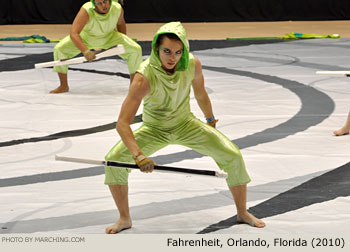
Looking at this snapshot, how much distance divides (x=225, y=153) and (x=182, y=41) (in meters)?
0.47

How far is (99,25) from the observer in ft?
19.0

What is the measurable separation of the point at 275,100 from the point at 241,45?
10.7 ft

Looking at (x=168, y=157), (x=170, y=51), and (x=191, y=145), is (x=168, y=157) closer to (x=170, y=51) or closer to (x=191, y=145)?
(x=191, y=145)

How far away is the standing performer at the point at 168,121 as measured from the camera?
2748mm

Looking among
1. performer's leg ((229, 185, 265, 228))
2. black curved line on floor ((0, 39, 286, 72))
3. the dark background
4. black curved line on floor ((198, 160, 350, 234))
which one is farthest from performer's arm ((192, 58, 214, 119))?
the dark background

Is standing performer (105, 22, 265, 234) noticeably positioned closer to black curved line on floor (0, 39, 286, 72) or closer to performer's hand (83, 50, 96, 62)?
performer's hand (83, 50, 96, 62)

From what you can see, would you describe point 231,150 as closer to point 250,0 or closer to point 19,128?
point 19,128

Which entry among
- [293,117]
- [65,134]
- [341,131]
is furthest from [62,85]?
[341,131]

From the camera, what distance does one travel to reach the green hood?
8.90ft

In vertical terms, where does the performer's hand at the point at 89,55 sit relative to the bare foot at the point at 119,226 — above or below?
above

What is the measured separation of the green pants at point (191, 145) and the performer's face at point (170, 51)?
0.28 meters

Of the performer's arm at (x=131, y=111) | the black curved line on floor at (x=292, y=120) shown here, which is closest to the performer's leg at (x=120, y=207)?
the performer's arm at (x=131, y=111)

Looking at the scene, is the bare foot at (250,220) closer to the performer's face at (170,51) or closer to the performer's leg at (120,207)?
the performer's leg at (120,207)

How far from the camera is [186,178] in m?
3.60
